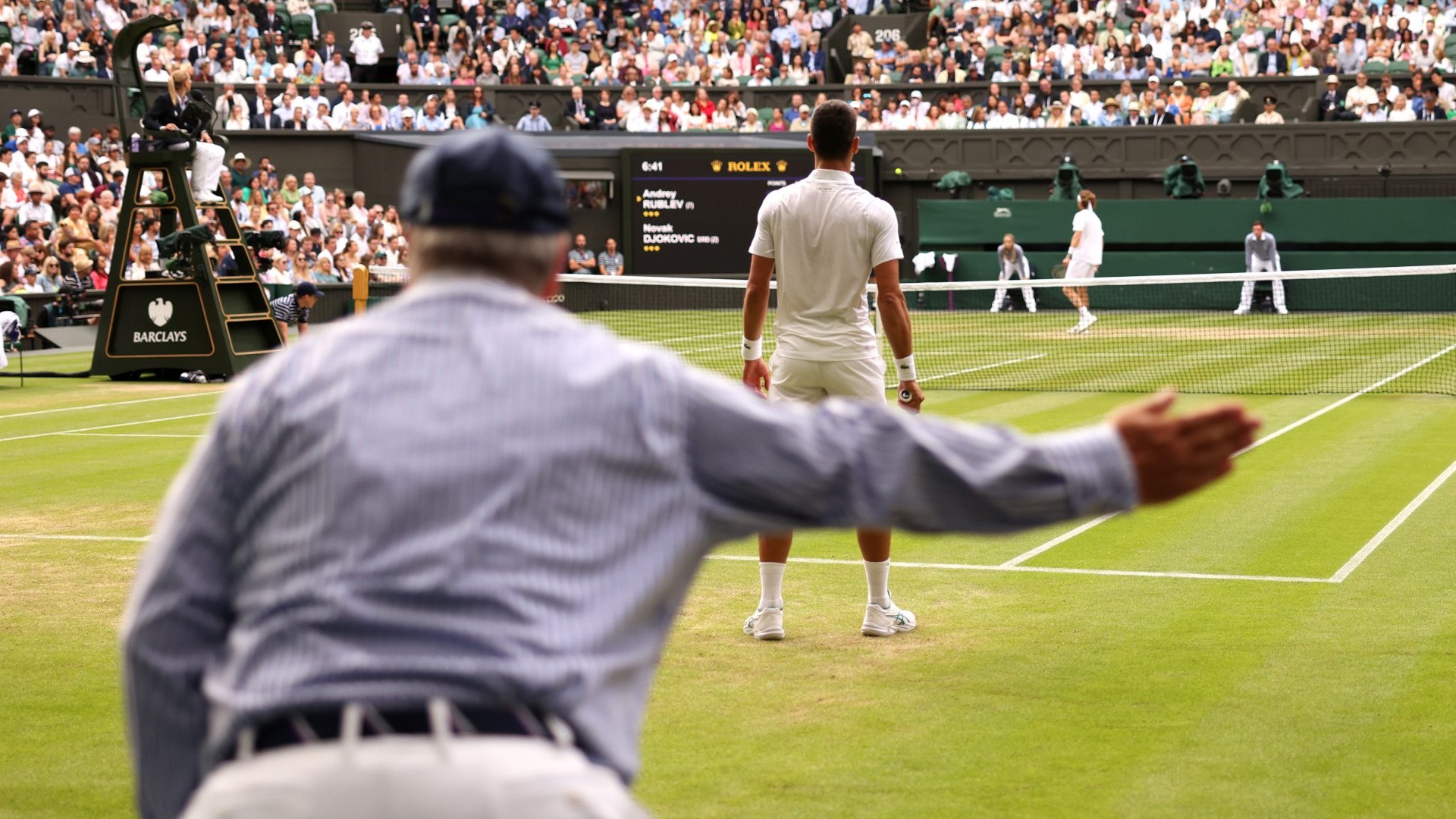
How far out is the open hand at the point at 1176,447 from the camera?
2.63 m

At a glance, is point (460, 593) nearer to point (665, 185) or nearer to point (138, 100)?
point (138, 100)

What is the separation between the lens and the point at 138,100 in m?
21.9

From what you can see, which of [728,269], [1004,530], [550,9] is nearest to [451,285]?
[1004,530]

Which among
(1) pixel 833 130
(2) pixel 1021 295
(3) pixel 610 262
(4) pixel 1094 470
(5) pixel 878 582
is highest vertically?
(1) pixel 833 130

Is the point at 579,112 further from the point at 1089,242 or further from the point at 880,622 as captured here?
the point at 880,622

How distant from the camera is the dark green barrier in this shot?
3409cm

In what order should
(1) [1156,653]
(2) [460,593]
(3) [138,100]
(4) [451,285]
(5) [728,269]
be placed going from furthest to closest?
(5) [728,269] < (3) [138,100] < (1) [1156,653] < (4) [451,285] < (2) [460,593]

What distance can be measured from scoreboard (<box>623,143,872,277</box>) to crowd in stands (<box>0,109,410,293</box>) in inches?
198

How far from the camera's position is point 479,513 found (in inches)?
93.7

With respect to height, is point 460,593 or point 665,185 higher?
Result: point 460,593

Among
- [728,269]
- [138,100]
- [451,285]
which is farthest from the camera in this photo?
[728,269]

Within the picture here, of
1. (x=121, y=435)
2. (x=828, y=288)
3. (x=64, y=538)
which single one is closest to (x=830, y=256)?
(x=828, y=288)

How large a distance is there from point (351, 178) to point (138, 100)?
1500cm

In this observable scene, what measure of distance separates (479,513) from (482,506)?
0.01m
